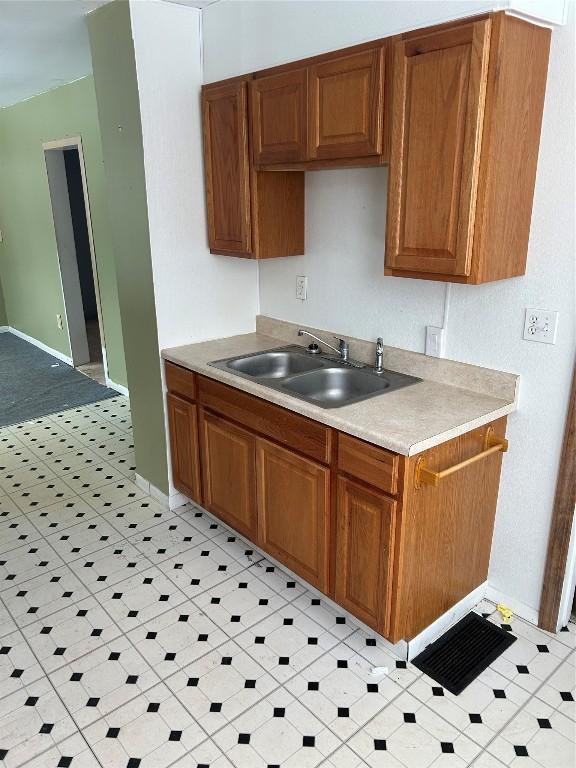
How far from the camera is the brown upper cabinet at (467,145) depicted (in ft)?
5.78

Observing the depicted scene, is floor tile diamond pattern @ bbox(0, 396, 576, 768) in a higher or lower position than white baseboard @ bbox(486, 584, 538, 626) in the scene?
lower

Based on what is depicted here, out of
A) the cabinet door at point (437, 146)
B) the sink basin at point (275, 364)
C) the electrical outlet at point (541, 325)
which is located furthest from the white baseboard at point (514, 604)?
the cabinet door at point (437, 146)

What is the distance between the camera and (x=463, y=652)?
223 centimetres

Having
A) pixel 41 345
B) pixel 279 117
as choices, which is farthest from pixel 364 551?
pixel 41 345

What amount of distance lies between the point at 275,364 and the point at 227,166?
989mm

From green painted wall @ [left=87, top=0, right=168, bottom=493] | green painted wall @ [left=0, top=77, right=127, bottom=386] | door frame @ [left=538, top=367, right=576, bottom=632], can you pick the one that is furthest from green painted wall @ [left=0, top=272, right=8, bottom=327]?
door frame @ [left=538, top=367, right=576, bottom=632]

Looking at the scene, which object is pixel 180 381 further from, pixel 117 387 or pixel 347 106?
pixel 117 387

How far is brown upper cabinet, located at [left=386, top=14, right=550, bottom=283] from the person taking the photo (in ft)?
5.78

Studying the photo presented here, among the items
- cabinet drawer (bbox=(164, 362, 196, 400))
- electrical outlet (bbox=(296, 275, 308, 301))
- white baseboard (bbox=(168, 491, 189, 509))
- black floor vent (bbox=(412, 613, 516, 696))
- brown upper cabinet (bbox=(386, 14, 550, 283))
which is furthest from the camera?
white baseboard (bbox=(168, 491, 189, 509))

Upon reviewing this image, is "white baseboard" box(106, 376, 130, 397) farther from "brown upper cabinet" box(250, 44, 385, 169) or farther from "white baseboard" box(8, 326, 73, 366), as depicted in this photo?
"brown upper cabinet" box(250, 44, 385, 169)

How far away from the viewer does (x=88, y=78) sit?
4277mm

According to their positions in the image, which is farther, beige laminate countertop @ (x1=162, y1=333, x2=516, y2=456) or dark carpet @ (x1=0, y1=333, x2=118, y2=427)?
dark carpet @ (x1=0, y1=333, x2=118, y2=427)

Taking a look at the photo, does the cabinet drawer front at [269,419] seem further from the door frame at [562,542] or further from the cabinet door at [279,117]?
the cabinet door at [279,117]

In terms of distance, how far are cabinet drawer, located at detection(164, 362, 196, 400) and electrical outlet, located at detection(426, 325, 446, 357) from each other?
44.3 inches
